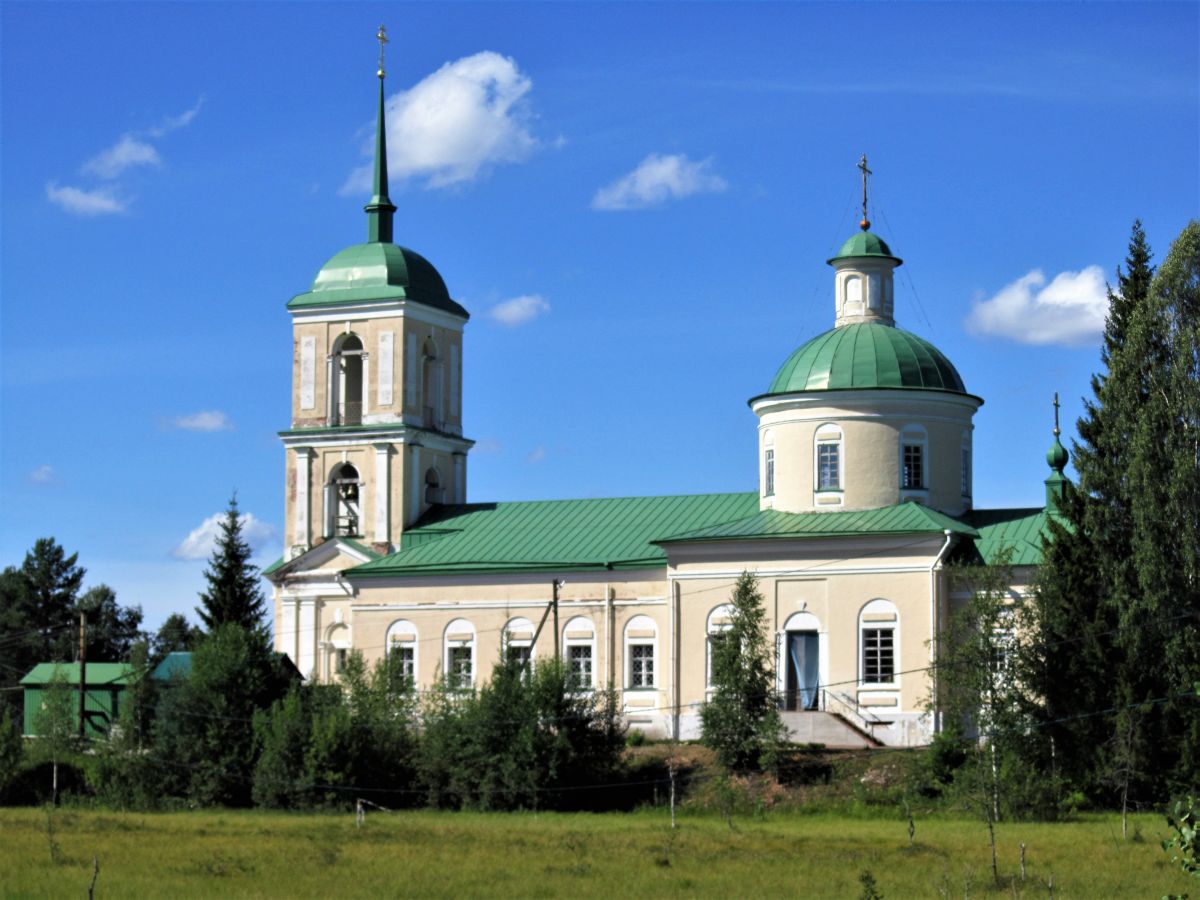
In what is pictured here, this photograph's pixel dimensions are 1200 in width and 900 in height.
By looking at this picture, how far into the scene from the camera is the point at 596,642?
47.7 m

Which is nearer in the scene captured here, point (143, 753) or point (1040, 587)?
point (1040, 587)

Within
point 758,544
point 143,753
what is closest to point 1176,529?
point 758,544

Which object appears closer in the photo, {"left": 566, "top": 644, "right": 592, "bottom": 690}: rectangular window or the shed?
{"left": 566, "top": 644, "right": 592, "bottom": 690}: rectangular window

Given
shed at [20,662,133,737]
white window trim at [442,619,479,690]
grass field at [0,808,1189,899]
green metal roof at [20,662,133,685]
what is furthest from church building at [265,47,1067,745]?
green metal roof at [20,662,133,685]

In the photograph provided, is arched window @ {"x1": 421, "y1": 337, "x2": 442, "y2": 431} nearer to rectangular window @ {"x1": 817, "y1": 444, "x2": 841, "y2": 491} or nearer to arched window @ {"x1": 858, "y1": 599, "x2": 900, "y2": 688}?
rectangular window @ {"x1": 817, "y1": 444, "x2": 841, "y2": 491}

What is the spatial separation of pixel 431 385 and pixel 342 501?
3.90m

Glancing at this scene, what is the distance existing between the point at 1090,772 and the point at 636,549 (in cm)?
1342

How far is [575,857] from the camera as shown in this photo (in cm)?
3059

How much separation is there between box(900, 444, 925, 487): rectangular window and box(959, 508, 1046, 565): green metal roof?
1503mm

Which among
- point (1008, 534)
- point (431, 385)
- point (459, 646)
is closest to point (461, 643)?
point (459, 646)

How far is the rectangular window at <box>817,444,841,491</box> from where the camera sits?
1802 inches

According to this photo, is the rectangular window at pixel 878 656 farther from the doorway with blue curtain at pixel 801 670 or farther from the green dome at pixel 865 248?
the green dome at pixel 865 248

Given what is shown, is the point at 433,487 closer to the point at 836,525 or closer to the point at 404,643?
the point at 404,643

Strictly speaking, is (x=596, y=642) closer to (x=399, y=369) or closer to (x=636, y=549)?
(x=636, y=549)
